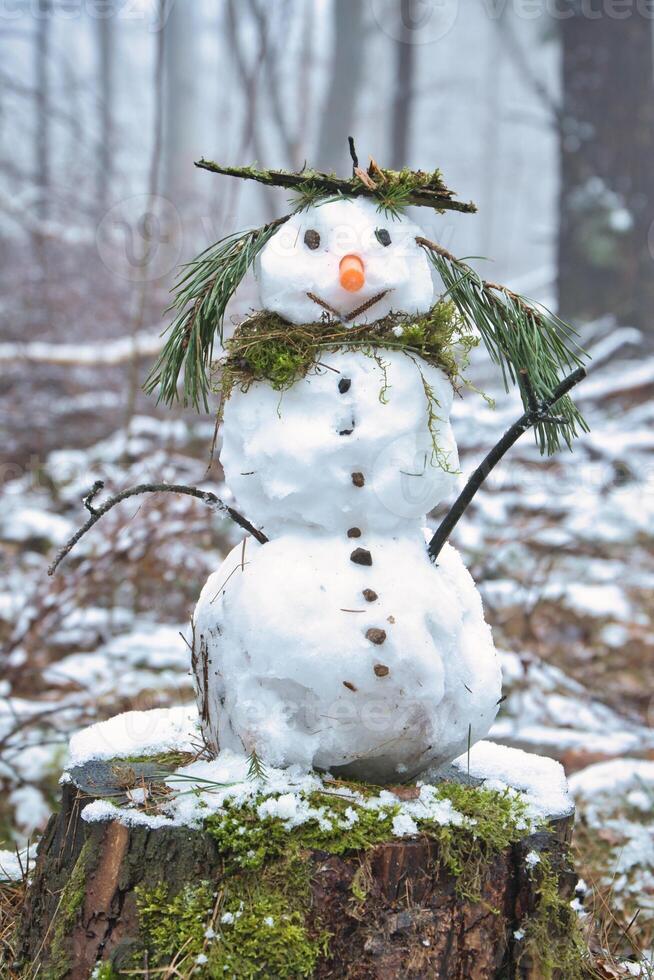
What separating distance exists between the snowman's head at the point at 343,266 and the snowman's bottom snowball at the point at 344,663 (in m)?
0.57

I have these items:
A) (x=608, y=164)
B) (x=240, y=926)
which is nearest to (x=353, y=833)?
(x=240, y=926)

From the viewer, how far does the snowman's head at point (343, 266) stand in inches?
87.7

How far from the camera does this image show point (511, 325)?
231cm

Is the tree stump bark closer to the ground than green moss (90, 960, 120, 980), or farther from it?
farther from it

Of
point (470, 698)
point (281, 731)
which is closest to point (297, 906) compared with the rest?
point (281, 731)

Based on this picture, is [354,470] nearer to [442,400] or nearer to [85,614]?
[442,400]

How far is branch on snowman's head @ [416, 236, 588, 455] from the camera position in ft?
7.53

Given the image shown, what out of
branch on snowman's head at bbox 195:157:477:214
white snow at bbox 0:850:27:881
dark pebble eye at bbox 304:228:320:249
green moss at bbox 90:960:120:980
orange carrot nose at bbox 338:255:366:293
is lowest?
white snow at bbox 0:850:27:881

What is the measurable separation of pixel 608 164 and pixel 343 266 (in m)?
7.00

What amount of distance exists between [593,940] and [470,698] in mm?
904

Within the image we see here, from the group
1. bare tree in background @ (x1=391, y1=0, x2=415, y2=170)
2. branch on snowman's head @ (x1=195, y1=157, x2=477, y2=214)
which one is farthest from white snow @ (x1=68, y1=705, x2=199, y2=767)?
bare tree in background @ (x1=391, y1=0, x2=415, y2=170)

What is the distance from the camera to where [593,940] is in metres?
2.56

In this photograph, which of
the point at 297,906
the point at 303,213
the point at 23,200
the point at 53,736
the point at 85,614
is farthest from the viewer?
the point at 23,200

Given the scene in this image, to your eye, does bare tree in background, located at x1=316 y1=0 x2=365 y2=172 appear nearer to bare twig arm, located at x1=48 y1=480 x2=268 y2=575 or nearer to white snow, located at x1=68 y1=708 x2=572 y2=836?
bare twig arm, located at x1=48 y1=480 x2=268 y2=575
